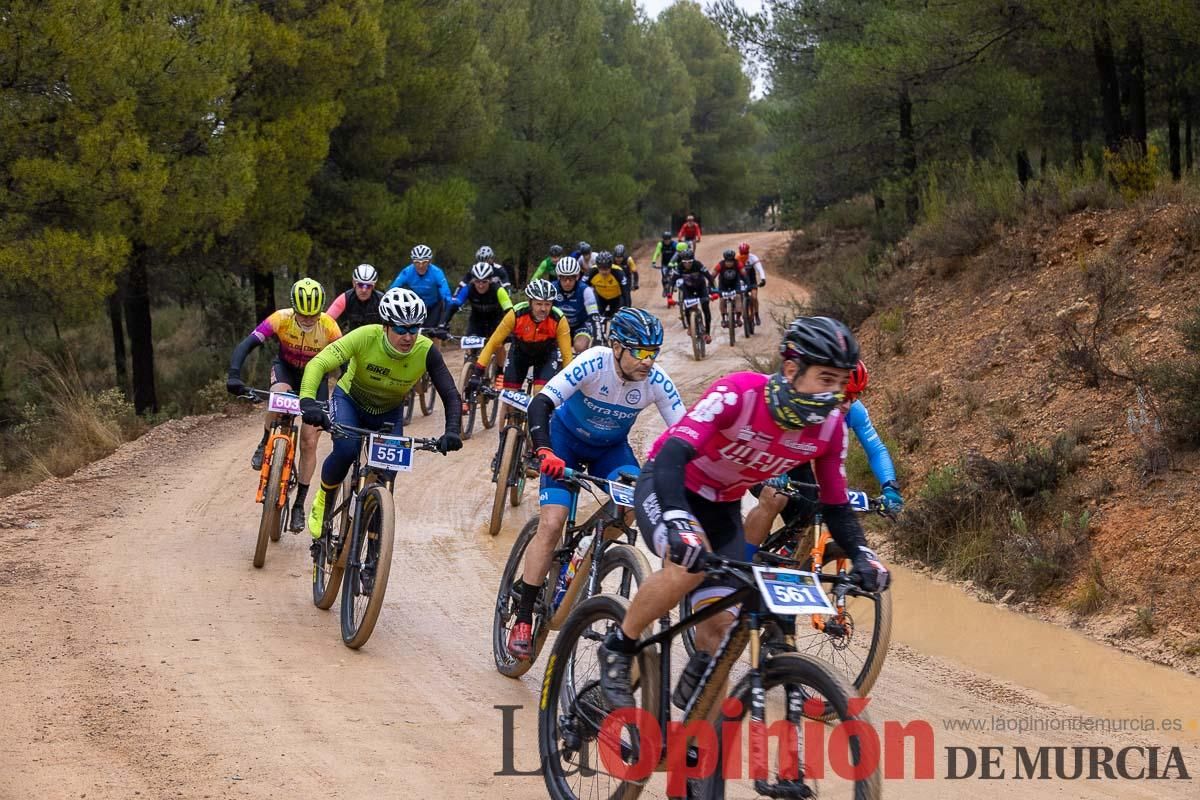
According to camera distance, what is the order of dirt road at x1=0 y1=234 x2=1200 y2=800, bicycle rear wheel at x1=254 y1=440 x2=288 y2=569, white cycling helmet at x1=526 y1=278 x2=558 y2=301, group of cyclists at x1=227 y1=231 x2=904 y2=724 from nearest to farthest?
group of cyclists at x1=227 y1=231 x2=904 y2=724 < dirt road at x1=0 y1=234 x2=1200 y2=800 < bicycle rear wheel at x1=254 y1=440 x2=288 y2=569 < white cycling helmet at x1=526 y1=278 x2=558 y2=301

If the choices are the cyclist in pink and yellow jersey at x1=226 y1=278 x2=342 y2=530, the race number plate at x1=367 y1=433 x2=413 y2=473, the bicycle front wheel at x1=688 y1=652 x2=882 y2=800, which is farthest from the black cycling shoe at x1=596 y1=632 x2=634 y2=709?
the cyclist in pink and yellow jersey at x1=226 y1=278 x2=342 y2=530

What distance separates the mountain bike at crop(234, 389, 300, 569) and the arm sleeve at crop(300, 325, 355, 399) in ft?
2.87

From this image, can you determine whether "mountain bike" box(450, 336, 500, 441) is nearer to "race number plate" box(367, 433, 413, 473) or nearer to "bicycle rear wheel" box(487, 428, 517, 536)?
"bicycle rear wheel" box(487, 428, 517, 536)

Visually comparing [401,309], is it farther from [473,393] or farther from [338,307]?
[473,393]

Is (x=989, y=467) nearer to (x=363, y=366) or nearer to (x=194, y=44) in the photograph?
(x=363, y=366)

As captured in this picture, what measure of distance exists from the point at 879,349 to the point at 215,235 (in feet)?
40.8

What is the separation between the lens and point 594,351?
7254 millimetres

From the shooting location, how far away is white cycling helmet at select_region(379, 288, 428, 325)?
8445 millimetres

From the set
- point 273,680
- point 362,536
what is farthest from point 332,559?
point 273,680

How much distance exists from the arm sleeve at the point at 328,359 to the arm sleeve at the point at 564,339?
362 centimetres

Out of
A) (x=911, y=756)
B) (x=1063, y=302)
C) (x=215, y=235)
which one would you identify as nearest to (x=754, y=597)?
(x=911, y=756)

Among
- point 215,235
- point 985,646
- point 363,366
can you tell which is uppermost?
point 215,235

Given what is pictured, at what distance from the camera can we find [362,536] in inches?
313

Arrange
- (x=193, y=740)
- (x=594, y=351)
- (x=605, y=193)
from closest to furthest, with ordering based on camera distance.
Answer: (x=193, y=740), (x=594, y=351), (x=605, y=193)
